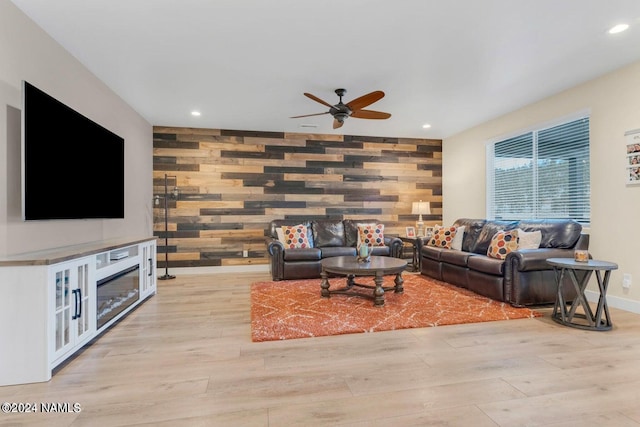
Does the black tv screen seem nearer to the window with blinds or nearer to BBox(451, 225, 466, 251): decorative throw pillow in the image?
BBox(451, 225, 466, 251): decorative throw pillow

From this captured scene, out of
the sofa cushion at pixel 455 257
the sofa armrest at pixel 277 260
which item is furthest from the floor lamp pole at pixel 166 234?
the sofa cushion at pixel 455 257

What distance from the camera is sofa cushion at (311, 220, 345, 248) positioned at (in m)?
5.57

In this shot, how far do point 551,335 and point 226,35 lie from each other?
12.3 feet

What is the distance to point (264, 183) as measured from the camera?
5.82 metres

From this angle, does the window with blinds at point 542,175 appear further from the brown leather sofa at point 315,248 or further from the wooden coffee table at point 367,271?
the wooden coffee table at point 367,271

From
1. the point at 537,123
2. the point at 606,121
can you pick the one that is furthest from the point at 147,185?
the point at 606,121

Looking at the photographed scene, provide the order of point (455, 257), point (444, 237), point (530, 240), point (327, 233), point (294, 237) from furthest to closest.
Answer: point (327, 233) < point (294, 237) < point (444, 237) < point (455, 257) < point (530, 240)

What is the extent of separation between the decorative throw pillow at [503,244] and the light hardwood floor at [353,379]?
100cm

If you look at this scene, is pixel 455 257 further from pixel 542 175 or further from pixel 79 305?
pixel 79 305

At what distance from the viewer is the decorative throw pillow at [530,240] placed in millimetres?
3824

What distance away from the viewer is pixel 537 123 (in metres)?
4.38

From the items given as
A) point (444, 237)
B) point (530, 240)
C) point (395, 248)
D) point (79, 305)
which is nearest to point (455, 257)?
point (444, 237)

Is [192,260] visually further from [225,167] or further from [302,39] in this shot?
[302,39]

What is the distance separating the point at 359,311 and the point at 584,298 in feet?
6.75
